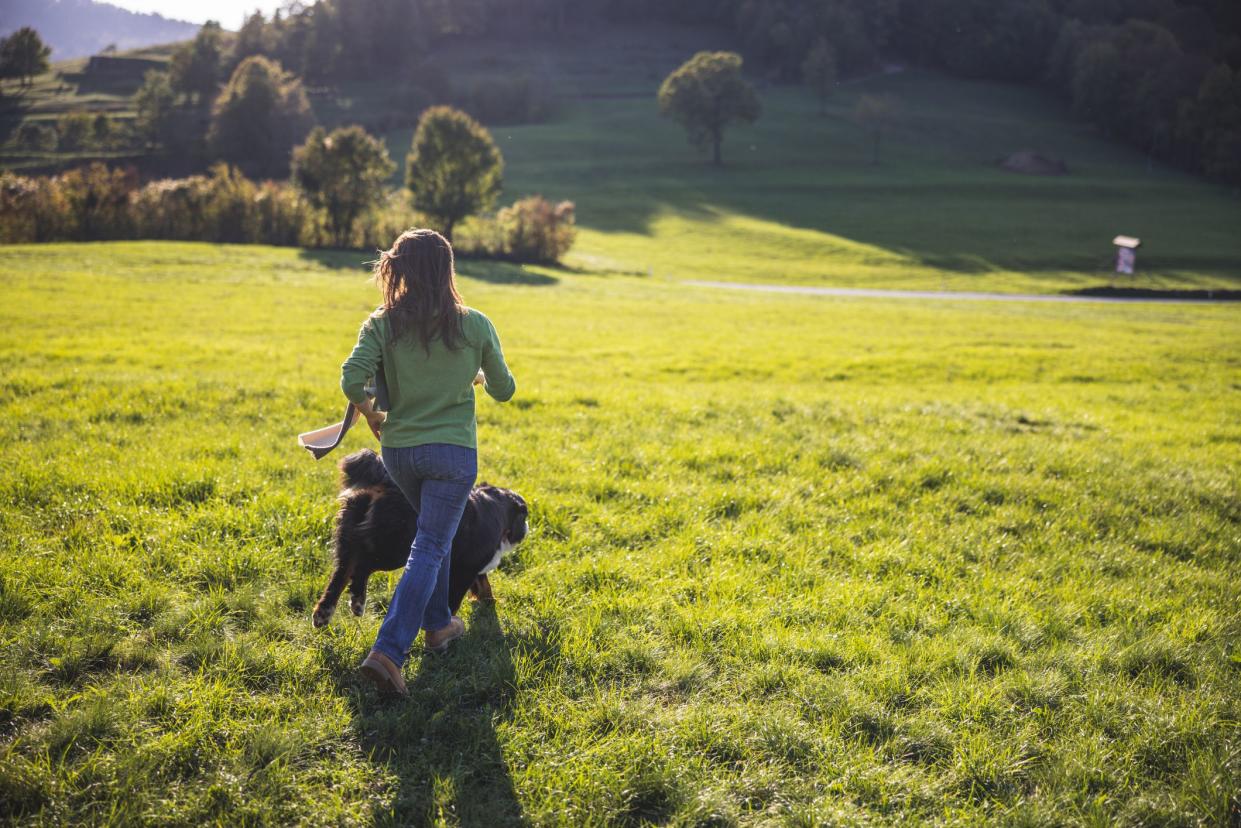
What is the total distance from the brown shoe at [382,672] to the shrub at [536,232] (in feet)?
155

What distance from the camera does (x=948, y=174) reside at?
8619 centimetres

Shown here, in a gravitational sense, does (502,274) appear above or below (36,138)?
below

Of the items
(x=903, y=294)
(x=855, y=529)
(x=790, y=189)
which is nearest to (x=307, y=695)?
(x=855, y=529)

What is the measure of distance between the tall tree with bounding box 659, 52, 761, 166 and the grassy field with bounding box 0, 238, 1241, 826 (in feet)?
282

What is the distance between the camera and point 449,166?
163 feet

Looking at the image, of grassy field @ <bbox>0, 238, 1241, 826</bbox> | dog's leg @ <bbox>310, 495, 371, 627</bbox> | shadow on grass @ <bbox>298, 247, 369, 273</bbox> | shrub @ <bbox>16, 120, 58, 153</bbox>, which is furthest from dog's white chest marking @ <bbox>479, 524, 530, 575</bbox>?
shrub @ <bbox>16, 120, 58, 153</bbox>

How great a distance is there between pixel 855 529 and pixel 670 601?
253cm

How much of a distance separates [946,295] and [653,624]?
43.3 m

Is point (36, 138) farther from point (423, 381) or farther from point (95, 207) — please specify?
point (423, 381)

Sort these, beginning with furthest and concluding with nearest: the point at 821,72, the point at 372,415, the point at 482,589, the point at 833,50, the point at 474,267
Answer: the point at 833,50
the point at 821,72
the point at 474,267
the point at 482,589
the point at 372,415

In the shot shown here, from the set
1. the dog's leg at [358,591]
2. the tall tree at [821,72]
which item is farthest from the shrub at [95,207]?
the tall tree at [821,72]

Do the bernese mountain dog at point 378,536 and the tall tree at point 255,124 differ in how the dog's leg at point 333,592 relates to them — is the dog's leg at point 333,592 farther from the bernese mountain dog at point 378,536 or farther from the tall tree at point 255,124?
the tall tree at point 255,124

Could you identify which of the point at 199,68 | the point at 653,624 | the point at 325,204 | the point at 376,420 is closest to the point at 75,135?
the point at 199,68

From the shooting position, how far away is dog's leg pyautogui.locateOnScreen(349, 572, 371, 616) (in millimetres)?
4801
